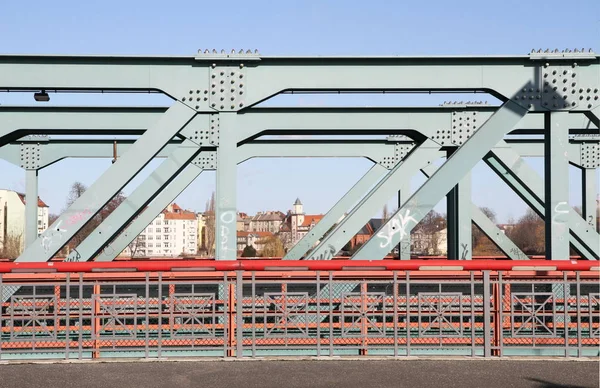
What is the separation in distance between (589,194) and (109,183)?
545 inches

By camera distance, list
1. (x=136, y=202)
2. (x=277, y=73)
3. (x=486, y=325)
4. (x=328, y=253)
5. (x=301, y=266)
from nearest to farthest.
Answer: (x=301, y=266)
(x=486, y=325)
(x=277, y=73)
(x=328, y=253)
(x=136, y=202)

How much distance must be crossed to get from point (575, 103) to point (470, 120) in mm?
4765

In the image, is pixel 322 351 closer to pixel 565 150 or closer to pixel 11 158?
pixel 565 150

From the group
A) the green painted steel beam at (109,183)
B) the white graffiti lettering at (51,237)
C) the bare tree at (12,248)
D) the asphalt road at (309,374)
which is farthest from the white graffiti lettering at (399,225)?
the bare tree at (12,248)

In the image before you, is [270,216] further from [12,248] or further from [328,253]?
[328,253]

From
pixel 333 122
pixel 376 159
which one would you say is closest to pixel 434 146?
pixel 333 122

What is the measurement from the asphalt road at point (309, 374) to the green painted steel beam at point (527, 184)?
2973 millimetres

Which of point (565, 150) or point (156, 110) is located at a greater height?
point (156, 110)

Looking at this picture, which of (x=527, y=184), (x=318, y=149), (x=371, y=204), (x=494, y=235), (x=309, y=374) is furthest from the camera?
(x=318, y=149)

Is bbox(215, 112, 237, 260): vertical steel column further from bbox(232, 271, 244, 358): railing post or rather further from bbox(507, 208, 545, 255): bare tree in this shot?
bbox(507, 208, 545, 255): bare tree

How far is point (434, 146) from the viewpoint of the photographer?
45.9 ft

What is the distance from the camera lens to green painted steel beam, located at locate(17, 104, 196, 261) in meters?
9.35

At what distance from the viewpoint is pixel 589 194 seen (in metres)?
18.8

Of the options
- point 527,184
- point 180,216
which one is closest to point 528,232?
point 180,216
